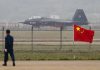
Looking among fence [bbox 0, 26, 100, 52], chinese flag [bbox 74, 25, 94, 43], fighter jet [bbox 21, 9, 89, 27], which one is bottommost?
fence [bbox 0, 26, 100, 52]

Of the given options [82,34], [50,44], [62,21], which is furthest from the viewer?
[62,21]

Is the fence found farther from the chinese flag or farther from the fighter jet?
the fighter jet

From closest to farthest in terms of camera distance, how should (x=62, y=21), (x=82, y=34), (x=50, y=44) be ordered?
(x=82, y=34), (x=50, y=44), (x=62, y=21)

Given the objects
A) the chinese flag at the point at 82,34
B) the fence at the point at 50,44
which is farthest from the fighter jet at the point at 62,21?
the chinese flag at the point at 82,34

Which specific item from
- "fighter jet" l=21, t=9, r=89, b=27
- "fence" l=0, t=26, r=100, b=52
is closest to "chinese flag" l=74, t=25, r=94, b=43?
"fence" l=0, t=26, r=100, b=52

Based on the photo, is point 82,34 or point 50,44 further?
point 50,44

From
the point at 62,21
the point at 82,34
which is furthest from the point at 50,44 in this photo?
the point at 62,21

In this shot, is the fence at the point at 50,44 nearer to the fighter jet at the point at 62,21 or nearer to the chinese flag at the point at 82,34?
the chinese flag at the point at 82,34

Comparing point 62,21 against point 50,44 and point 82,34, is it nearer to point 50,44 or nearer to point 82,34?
point 50,44

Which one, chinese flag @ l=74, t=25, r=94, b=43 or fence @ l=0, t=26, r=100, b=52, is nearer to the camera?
chinese flag @ l=74, t=25, r=94, b=43
